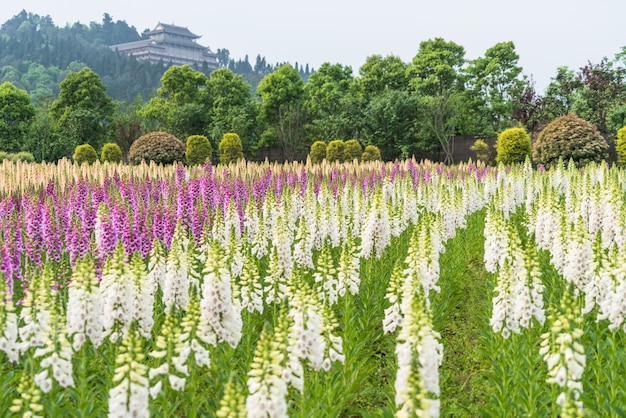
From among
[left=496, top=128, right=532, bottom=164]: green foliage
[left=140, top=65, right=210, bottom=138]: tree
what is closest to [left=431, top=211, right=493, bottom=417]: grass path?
[left=496, top=128, right=532, bottom=164]: green foliage

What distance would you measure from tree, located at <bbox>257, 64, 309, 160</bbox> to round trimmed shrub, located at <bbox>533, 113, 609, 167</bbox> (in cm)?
→ 2626

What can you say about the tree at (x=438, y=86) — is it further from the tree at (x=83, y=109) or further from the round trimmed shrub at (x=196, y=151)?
the tree at (x=83, y=109)

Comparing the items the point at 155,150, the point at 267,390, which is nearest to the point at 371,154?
the point at 155,150

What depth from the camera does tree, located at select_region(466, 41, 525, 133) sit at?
169 feet

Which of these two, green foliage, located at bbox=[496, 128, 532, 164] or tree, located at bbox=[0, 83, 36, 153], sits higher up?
tree, located at bbox=[0, 83, 36, 153]

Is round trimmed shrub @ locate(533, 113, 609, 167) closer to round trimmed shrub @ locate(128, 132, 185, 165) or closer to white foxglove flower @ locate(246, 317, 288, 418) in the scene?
round trimmed shrub @ locate(128, 132, 185, 165)

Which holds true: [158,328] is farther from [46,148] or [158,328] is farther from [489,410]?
[46,148]

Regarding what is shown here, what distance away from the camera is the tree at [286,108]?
52781mm

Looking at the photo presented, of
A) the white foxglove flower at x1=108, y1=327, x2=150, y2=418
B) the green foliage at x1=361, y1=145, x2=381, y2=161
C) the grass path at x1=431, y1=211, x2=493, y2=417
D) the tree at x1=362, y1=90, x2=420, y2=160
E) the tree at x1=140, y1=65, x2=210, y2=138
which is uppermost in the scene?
the tree at x1=140, y1=65, x2=210, y2=138

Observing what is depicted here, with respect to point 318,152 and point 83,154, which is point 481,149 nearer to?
point 318,152

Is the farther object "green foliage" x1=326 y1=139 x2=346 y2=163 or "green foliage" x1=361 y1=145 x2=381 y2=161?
"green foliage" x1=361 y1=145 x2=381 y2=161

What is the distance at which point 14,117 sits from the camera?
5669 centimetres

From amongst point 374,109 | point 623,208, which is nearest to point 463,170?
point 623,208

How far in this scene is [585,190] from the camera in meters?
11.6
